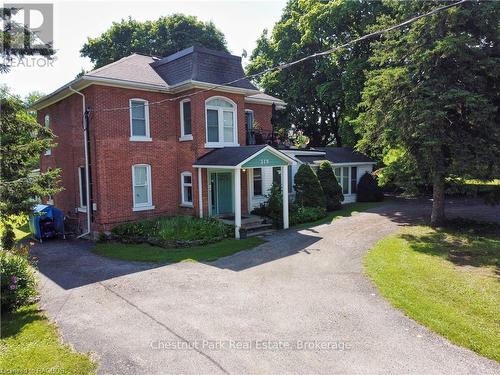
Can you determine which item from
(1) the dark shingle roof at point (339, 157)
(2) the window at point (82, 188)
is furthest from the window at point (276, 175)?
(2) the window at point (82, 188)

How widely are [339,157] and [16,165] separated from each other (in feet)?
68.0

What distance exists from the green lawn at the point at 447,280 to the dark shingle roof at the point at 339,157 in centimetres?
988

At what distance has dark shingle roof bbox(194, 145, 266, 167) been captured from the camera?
49.5 ft

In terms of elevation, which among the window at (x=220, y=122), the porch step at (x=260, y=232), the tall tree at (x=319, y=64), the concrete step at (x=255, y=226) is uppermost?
the tall tree at (x=319, y=64)

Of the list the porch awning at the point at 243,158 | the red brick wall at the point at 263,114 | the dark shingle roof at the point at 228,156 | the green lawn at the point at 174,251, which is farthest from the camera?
the red brick wall at the point at 263,114

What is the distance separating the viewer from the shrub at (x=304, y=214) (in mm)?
18094

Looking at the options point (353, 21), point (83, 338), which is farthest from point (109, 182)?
point (353, 21)

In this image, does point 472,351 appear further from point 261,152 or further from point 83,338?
point 261,152

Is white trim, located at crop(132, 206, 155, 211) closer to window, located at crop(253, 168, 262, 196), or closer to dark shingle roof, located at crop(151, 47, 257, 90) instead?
window, located at crop(253, 168, 262, 196)

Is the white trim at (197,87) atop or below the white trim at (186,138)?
atop

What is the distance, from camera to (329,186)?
2236 centimetres

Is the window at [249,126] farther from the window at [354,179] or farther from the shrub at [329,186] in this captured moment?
the window at [354,179]

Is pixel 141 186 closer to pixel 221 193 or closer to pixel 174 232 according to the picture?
pixel 174 232

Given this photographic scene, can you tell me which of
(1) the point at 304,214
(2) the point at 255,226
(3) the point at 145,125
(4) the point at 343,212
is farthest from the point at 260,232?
(3) the point at 145,125
